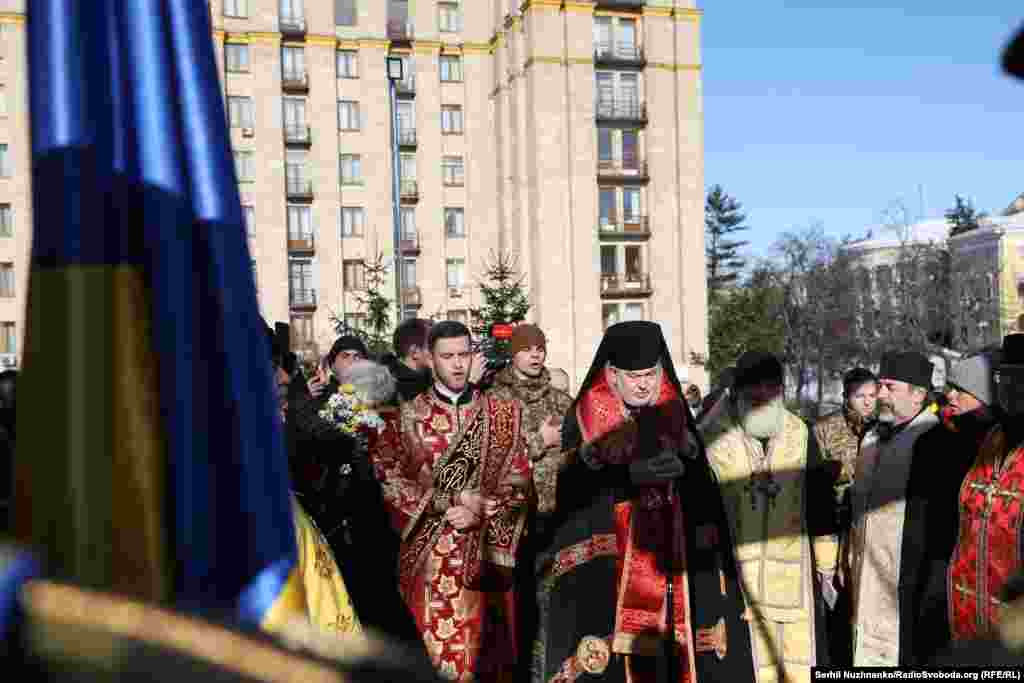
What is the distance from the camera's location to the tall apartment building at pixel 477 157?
4706 centimetres

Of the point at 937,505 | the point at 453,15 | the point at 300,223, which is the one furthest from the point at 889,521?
the point at 453,15

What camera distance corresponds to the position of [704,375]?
160ft

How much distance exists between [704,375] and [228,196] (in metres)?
48.1

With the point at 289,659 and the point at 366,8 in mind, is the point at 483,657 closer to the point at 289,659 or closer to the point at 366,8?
the point at 289,659

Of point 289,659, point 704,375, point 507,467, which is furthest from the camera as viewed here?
point 704,375

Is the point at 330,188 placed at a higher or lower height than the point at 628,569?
higher

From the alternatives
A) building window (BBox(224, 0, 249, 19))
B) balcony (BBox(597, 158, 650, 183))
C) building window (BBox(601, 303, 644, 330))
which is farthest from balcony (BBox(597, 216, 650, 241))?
building window (BBox(224, 0, 249, 19))

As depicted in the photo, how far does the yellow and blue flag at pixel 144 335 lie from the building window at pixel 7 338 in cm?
4778

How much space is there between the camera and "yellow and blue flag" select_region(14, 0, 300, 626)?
1.31 meters

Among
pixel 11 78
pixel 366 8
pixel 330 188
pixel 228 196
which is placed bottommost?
pixel 228 196

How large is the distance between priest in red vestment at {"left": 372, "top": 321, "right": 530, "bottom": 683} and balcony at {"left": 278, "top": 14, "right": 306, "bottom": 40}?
152 ft

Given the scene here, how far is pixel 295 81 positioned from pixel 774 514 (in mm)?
46234

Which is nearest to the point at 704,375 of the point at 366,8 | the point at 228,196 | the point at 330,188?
the point at 330,188

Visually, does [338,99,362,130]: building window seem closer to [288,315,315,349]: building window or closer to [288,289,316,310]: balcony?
[288,289,316,310]: balcony
